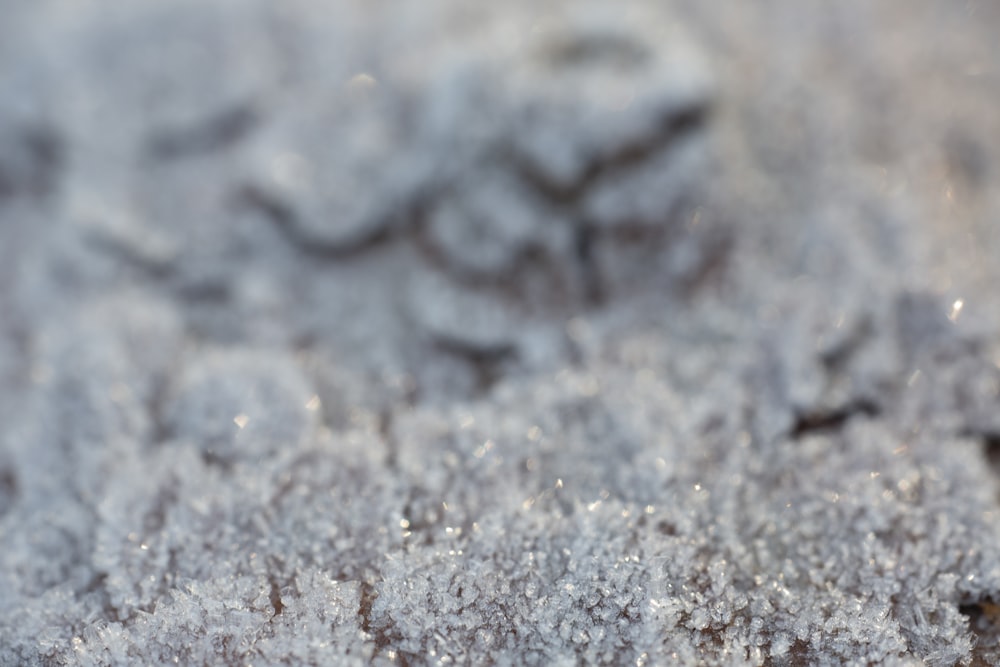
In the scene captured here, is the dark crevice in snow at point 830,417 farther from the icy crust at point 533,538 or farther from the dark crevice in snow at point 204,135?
the dark crevice in snow at point 204,135

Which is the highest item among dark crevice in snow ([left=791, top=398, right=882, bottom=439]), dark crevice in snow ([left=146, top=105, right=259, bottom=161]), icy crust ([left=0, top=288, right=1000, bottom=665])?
dark crevice in snow ([left=146, top=105, right=259, bottom=161])

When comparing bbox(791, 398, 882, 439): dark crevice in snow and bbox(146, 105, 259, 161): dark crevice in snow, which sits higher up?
bbox(146, 105, 259, 161): dark crevice in snow

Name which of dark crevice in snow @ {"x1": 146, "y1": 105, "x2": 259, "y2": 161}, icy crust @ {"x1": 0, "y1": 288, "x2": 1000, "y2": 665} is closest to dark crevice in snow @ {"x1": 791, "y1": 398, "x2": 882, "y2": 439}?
icy crust @ {"x1": 0, "y1": 288, "x2": 1000, "y2": 665}

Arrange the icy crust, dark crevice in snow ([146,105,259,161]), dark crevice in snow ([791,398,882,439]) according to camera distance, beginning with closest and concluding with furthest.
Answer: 1. the icy crust
2. dark crevice in snow ([791,398,882,439])
3. dark crevice in snow ([146,105,259,161])

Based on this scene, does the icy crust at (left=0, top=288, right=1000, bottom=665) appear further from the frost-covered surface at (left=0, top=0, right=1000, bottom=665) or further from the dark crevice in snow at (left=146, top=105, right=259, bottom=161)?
the dark crevice in snow at (left=146, top=105, right=259, bottom=161)

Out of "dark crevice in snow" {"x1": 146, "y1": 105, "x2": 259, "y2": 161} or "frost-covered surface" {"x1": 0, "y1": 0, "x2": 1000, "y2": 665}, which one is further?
"dark crevice in snow" {"x1": 146, "y1": 105, "x2": 259, "y2": 161}

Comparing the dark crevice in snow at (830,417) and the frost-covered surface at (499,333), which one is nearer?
the frost-covered surface at (499,333)

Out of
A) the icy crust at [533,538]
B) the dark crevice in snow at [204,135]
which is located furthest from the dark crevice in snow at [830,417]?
the dark crevice in snow at [204,135]

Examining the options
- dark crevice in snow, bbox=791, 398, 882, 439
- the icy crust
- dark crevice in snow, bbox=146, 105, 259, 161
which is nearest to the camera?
the icy crust
